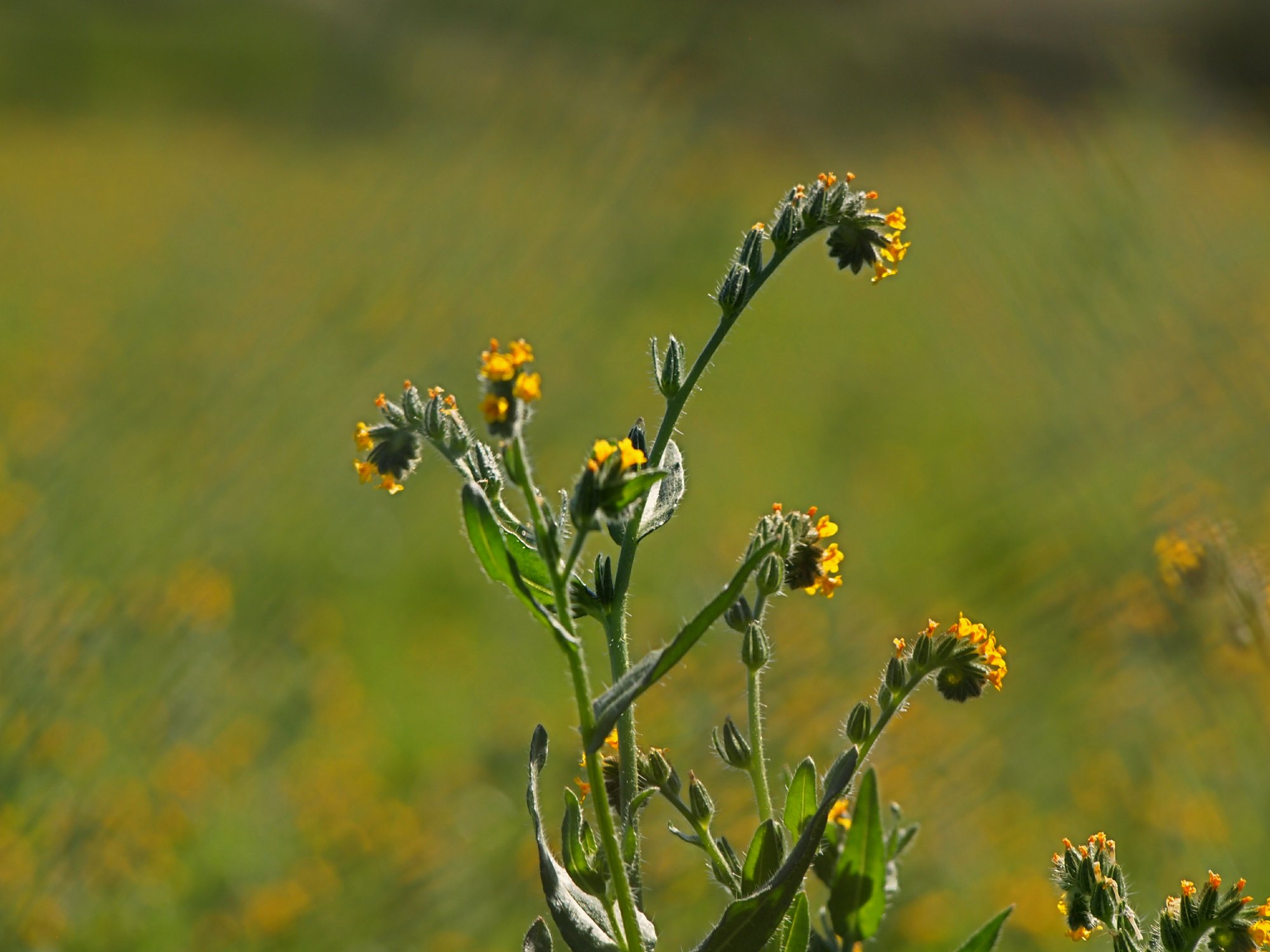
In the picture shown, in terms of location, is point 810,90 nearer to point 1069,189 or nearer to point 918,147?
point 918,147

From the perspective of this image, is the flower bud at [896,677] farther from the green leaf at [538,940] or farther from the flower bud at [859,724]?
the green leaf at [538,940]

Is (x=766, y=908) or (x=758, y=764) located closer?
(x=766, y=908)

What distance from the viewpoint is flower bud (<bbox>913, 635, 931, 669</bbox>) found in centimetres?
109

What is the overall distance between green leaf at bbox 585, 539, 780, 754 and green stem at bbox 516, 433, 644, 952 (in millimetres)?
13

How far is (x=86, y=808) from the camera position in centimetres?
306

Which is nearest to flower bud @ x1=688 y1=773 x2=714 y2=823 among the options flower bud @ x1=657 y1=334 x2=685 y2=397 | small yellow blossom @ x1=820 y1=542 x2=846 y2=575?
small yellow blossom @ x1=820 y1=542 x2=846 y2=575

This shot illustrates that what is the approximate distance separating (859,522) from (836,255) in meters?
4.75

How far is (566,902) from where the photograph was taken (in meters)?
0.94

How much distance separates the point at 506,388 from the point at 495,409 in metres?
0.03

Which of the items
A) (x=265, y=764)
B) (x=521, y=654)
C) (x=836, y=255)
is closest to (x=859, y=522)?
(x=521, y=654)

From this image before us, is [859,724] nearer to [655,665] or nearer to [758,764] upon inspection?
[758,764]

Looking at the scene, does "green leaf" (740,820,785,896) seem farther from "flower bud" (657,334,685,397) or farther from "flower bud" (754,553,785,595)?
"flower bud" (657,334,685,397)

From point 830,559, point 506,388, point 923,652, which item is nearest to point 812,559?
A: point 830,559

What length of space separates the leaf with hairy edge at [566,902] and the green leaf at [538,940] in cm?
5
